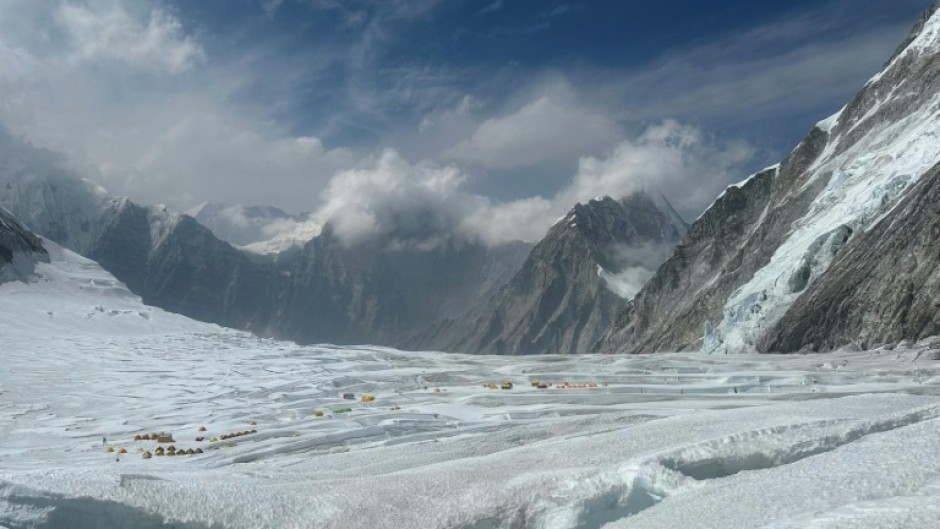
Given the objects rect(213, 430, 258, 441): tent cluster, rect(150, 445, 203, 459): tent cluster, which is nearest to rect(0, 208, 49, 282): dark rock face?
rect(213, 430, 258, 441): tent cluster

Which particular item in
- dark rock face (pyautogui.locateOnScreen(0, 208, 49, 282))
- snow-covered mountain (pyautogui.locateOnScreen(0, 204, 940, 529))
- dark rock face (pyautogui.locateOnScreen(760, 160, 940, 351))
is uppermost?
dark rock face (pyautogui.locateOnScreen(0, 208, 49, 282))

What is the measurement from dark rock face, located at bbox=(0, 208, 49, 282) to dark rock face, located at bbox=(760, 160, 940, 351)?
94.3 meters

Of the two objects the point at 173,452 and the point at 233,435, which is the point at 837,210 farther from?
the point at 173,452

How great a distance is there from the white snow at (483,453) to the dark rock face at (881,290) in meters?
29.6

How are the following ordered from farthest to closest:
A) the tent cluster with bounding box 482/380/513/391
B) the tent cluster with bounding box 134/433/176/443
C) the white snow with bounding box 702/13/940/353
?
the white snow with bounding box 702/13/940/353, the tent cluster with bounding box 482/380/513/391, the tent cluster with bounding box 134/433/176/443

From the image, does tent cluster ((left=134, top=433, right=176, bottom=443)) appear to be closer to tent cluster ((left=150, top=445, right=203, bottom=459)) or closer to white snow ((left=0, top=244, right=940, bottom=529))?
white snow ((left=0, top=244, right=940, bottom=529))

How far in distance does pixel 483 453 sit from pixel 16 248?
116138 millimetres

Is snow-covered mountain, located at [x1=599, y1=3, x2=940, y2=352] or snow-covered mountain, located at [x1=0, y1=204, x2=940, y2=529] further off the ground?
snow-covered mountain, located at [x1=599, y1=3, x2=940, y2=352]

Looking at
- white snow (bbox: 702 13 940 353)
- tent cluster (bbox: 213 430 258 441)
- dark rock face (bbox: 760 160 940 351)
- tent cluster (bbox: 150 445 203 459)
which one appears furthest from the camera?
white snow (bbox: 702 13 940 353)

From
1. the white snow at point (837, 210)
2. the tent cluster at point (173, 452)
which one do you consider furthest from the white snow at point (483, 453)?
the white snow at point (837, 210)

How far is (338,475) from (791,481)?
687 cm

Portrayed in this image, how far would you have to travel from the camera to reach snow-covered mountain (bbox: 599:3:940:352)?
62500mm

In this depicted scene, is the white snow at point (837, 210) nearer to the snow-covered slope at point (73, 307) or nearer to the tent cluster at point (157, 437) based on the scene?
the snow-covered slope at point (73, 307)

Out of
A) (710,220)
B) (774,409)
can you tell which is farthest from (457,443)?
(710,220)
